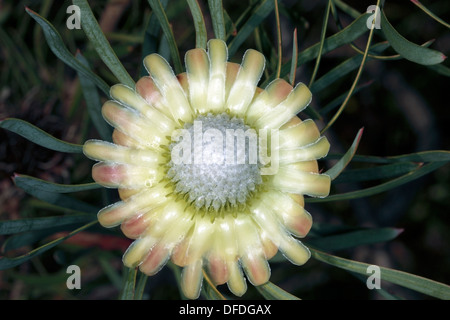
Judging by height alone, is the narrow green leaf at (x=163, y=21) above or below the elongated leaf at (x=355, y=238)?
above

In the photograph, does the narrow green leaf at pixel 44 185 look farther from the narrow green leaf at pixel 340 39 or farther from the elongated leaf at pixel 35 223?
the narrow green leaf at pixel 340 39

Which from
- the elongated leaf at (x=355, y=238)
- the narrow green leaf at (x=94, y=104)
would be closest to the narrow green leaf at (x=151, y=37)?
the narrow green leaf at (x=94, y=104)

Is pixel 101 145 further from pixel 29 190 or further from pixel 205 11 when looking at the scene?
pixel 205 11

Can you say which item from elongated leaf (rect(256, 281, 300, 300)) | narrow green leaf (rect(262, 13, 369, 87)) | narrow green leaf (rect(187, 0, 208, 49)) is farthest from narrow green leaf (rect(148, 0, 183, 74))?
elongated leaf (rect(256, 281, 300, 300))

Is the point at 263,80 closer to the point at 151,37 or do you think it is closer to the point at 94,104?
the point at 151,37

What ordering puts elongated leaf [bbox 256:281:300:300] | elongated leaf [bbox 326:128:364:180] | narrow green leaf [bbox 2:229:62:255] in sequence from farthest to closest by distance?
narrow green leaf [bbox 2:229:62:255] → elongated leaf [bbox 256:281:300:300] → elongated leaf [bbox 326:128:364:180]

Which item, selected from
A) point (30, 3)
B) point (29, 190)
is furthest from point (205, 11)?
point (29, 190)

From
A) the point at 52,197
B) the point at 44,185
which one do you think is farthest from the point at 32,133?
the point at 52,197

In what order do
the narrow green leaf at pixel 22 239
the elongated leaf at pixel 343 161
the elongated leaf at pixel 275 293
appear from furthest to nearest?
1. the narrow green leaf at pixel 22 239
2. the elongated leaf at pixel 275 293
3. the elongated leaf at pixel 343 161

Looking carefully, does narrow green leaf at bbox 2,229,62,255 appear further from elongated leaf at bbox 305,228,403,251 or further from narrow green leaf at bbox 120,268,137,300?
Result: elongated leaf at bbox 305,228,403,251
